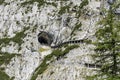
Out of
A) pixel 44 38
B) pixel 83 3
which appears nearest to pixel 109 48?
pixel 44 38

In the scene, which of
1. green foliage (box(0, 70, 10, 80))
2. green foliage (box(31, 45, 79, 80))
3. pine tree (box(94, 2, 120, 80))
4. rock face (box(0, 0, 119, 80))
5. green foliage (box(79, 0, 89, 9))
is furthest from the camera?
green foliage (box(79, 0, 89, 9))

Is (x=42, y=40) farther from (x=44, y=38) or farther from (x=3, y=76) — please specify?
(x=3, y=76)

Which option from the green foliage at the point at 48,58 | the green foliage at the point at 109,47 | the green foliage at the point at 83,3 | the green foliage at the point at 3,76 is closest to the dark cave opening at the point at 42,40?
the green foliage at the point at 48,58

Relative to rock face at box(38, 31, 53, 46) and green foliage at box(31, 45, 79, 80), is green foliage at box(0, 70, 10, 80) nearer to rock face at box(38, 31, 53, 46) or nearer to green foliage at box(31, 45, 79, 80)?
green foliage at box(31, 45, 79, 80)

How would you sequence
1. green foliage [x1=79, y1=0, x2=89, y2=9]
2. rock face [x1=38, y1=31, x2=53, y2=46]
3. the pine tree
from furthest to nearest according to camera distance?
1. green foliage [x1=79, y1=0, x2=89, y2=9]
2. rock face [x1=38, y1=31, x2=53, y2=46]
3. the pine tree

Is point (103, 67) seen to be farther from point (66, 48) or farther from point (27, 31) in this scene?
point (27, 31)

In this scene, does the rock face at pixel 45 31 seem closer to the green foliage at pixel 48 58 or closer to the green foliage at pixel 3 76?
the green foliage at pixel 3 76

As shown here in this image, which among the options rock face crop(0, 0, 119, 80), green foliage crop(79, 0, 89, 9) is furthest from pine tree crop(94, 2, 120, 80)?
green foliage crop(79, 0, 89, 9)

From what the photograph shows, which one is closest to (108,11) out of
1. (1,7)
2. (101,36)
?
(101,36)
